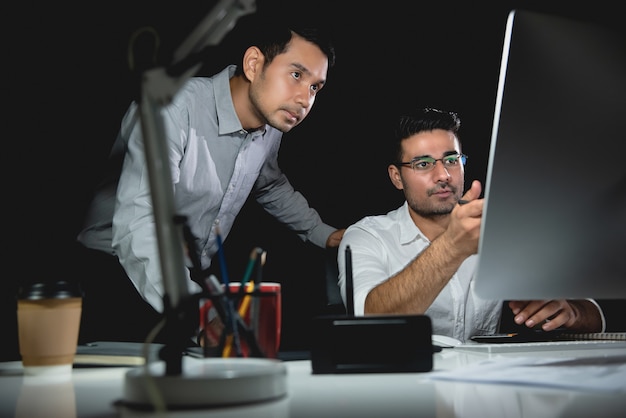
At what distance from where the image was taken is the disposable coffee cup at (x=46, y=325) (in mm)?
781

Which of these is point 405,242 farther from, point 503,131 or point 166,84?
point 166,84

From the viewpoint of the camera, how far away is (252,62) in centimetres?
227

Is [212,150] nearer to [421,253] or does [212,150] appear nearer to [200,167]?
[200,167]

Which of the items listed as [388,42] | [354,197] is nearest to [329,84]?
[388,42]

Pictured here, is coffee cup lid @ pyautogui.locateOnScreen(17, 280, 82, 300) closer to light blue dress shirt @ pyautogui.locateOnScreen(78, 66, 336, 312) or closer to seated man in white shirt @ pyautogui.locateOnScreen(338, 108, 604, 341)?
seated man in white shirt @ pyautogui.locateOnScreen(338, 108, 604, 341)

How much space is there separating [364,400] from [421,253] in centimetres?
99

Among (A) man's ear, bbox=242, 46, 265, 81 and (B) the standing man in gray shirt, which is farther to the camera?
(A) man's ear, bbox=242, 46, 265, 81

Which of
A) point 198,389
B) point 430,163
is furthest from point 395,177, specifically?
point 198,389

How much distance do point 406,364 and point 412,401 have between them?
0.18 meters

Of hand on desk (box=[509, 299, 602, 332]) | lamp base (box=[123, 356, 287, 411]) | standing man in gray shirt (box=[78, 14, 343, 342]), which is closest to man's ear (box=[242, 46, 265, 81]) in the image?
standing man in gray shirt (box=[78, 14, 343, 342])

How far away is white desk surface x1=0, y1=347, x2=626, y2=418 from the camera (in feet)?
1.67

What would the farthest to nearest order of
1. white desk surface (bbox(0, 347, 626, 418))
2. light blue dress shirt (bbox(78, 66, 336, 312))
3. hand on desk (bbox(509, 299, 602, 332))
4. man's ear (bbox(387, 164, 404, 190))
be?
man's ear (bbox(387, 164, 404, 190)), light blue dress shirt (bbox(78, 66, 336, 312)), hand on desk (bbox(509, 299, 602, 332)), white desk surface (bbox(0, 347, 626, 418))

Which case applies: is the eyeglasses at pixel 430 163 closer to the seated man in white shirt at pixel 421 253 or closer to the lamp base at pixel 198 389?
the seated man in white shirt at pixel 421 253

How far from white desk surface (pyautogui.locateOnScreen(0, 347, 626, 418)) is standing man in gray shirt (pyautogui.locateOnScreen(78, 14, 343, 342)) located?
1.25 metres
